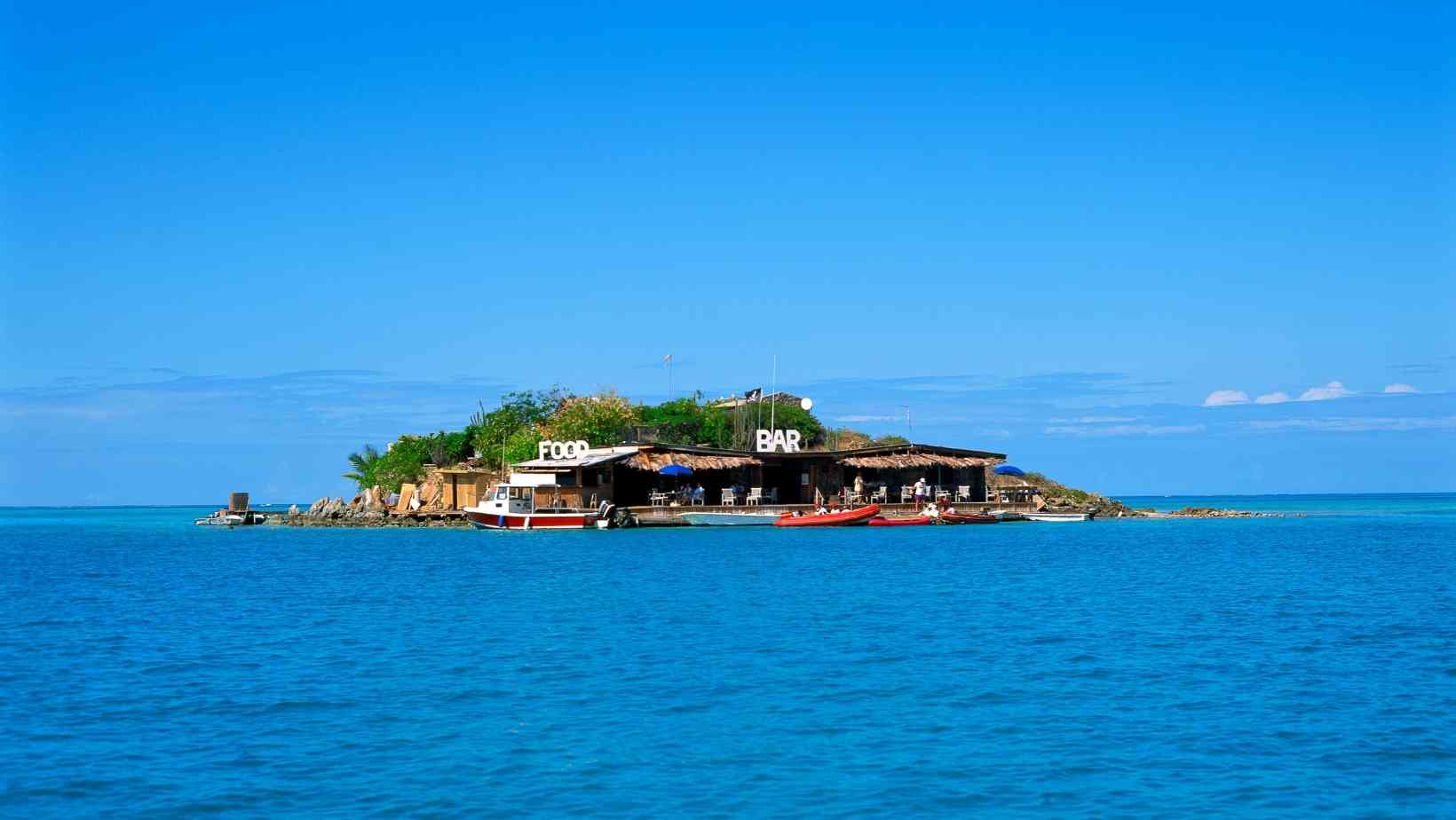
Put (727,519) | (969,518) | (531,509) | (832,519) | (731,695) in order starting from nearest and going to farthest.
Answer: (731,695), (531,509), (727,519), (832,519), (969,518)

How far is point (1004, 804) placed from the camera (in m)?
12.6

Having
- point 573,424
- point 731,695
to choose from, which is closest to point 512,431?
point 573,424

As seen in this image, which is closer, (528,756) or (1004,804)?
(1004,804)

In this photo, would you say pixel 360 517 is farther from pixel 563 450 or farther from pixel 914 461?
pixel 914 461

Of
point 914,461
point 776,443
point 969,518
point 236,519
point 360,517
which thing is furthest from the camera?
point 236,519

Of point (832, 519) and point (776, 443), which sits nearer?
point (832, 519)

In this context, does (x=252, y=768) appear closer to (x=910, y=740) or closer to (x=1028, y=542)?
(x=910, y=740)

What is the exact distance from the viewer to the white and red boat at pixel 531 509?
55.9 meters

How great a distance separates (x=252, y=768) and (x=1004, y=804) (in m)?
7.66

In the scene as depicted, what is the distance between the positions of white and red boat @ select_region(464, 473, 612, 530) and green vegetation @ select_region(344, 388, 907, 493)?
31.1ft

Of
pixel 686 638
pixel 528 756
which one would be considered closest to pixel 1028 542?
pixel 686 638

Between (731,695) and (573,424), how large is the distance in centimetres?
5035

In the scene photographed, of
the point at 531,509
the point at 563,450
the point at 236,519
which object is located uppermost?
the point at 563,450

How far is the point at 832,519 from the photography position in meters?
58.8
